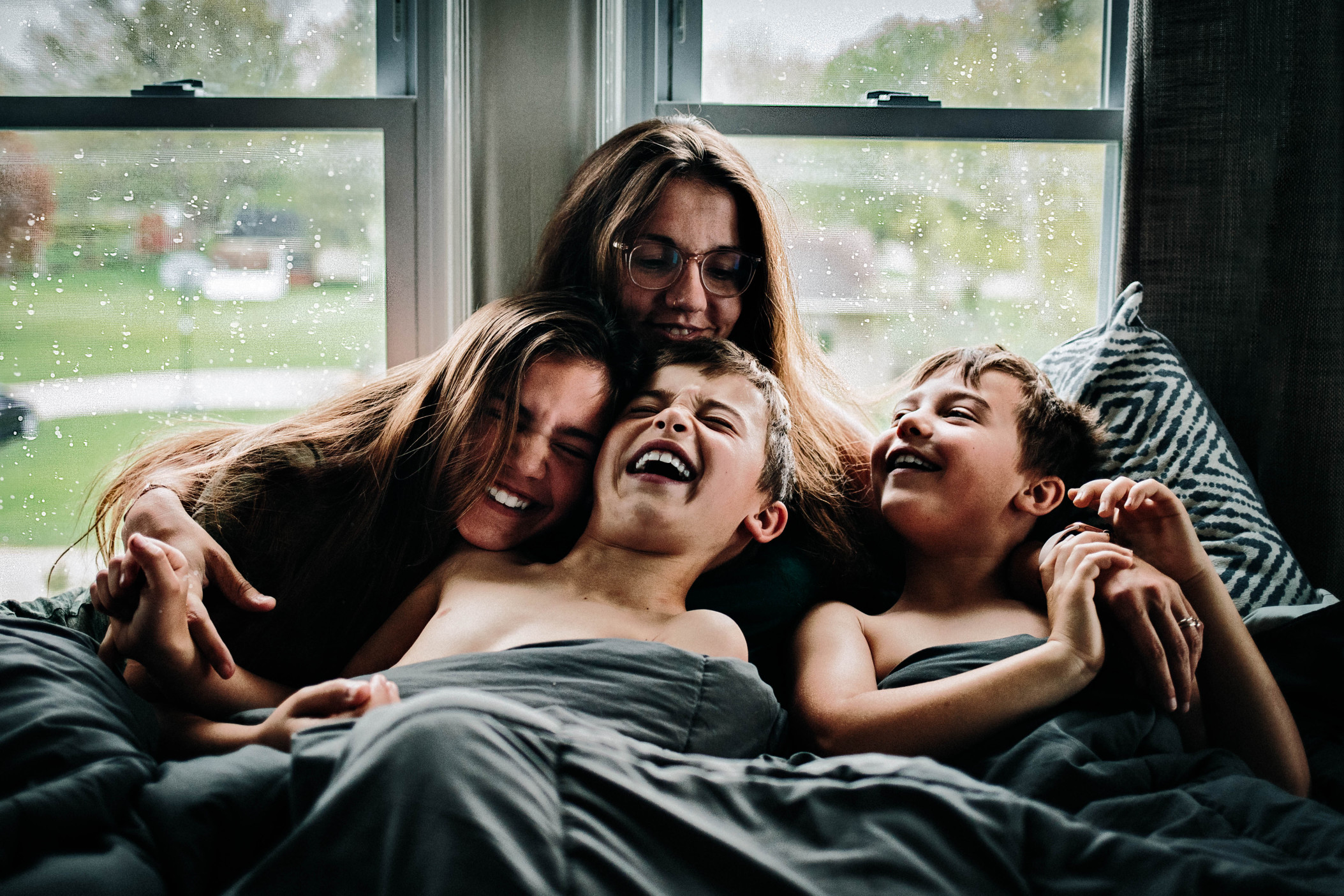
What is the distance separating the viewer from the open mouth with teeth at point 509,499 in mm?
1249

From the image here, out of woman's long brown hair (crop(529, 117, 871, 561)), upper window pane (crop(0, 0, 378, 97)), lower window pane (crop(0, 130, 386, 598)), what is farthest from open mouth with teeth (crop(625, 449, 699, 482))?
upper window pane (crop(0, 0, 378, 97))

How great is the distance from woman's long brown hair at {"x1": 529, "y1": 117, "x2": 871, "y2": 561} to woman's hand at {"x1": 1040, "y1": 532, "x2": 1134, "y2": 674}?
33 centimetres

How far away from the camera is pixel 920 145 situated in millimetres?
1871

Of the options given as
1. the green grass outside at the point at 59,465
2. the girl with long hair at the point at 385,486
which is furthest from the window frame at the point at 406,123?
the girl with long hair at the point at 385,486

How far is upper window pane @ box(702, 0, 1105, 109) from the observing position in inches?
72.2

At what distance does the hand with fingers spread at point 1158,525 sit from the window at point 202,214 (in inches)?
47.6

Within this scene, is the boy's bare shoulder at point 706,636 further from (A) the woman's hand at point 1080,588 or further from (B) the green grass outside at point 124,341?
(B) the green grass outside at point 124,341

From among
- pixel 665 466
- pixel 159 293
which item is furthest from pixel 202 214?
pixel 665 466

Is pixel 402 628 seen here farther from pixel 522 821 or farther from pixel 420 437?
pixel 522 821

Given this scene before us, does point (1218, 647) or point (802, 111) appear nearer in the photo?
point (1218, 647)

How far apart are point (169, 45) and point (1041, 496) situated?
183cm

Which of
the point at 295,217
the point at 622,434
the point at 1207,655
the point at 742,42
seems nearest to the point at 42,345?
the point at 295,217

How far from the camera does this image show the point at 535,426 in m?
1.24

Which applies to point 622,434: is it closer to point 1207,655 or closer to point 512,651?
point 512,651
